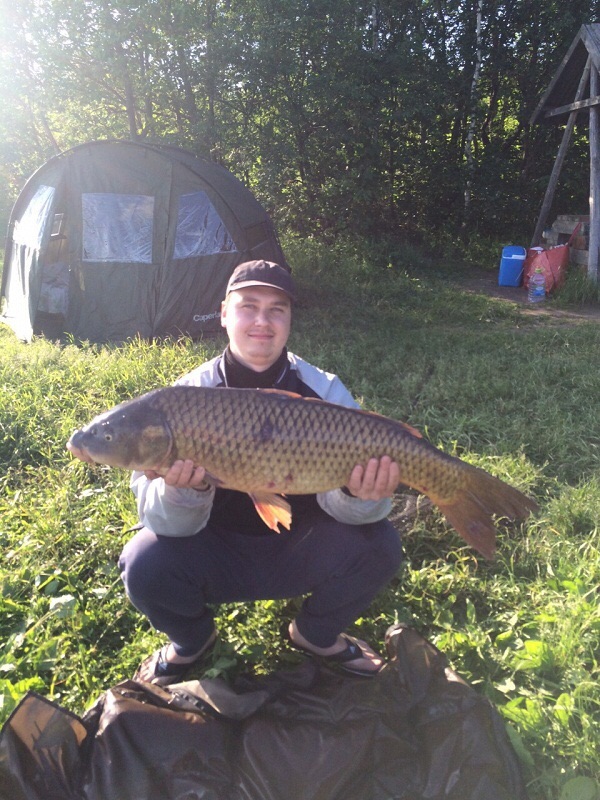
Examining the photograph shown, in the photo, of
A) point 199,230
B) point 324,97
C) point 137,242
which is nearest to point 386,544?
point 199,230

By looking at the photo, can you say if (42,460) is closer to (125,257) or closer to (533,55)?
(125,257)

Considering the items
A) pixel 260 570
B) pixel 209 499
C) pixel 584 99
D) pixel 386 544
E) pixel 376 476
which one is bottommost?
pixel 260 570

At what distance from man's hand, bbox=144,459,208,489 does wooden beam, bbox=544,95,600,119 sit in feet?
22.5

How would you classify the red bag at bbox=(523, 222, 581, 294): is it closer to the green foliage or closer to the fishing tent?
the green foliage

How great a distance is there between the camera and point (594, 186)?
655cm

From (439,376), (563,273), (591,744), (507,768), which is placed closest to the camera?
(507,768)

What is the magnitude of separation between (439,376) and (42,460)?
2.48 meters

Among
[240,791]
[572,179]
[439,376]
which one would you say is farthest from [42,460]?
[572,179]

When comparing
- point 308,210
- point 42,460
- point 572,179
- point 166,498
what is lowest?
point 42,460

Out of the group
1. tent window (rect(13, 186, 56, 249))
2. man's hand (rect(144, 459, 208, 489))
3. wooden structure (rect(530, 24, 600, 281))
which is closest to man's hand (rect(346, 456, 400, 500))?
man's hand (rect(144, 459, 208, 489))

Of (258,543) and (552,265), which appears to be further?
(552,265)

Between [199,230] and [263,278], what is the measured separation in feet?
13.5

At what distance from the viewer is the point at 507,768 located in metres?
1.35

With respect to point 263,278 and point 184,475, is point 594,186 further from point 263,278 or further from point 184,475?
point 184,475
